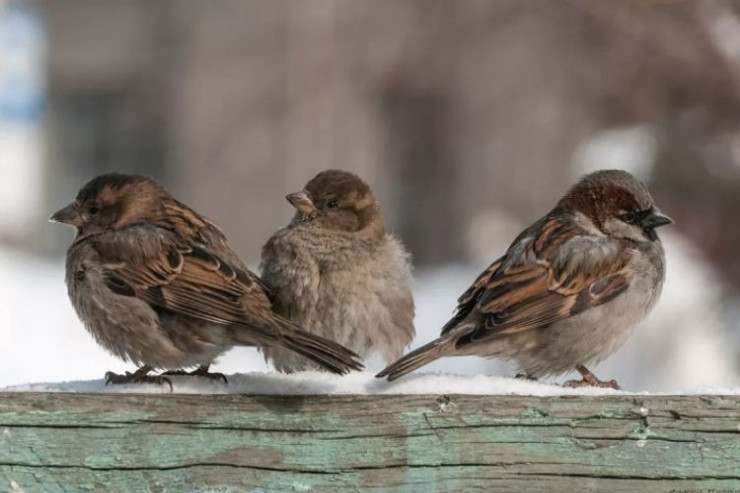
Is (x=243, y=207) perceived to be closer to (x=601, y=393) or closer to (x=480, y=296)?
(x=480, y=296)

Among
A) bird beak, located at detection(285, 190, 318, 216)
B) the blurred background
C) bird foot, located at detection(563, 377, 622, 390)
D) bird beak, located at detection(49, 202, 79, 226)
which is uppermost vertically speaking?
the blurred background

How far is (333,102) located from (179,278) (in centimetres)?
1062

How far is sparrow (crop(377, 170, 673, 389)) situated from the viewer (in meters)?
3.44

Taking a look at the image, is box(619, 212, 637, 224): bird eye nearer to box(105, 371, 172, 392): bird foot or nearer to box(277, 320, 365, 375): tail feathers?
box(277, 320, 365, 375): tail feathers

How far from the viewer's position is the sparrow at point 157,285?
10.6 feet

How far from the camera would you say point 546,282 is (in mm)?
3561

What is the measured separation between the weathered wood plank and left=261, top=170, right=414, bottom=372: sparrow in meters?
0.96

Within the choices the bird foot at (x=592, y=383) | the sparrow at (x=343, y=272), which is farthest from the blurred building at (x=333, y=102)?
the bird foot at (x=592, y=383)

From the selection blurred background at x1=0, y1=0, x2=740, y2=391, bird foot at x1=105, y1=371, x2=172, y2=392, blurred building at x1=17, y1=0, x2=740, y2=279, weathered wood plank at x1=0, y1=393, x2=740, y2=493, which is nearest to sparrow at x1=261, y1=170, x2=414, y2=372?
bird foot at x1=105, y1=371, x2=172, y2=392

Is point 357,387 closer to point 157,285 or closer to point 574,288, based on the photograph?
point 157,285

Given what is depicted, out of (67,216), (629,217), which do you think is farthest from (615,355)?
(67,216)

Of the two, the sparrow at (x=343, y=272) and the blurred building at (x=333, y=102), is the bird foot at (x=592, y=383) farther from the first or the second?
the blurred building at (x=333, y=102)

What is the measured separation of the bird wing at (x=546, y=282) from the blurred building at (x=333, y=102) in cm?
669

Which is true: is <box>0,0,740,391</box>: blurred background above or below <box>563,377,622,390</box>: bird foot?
above
